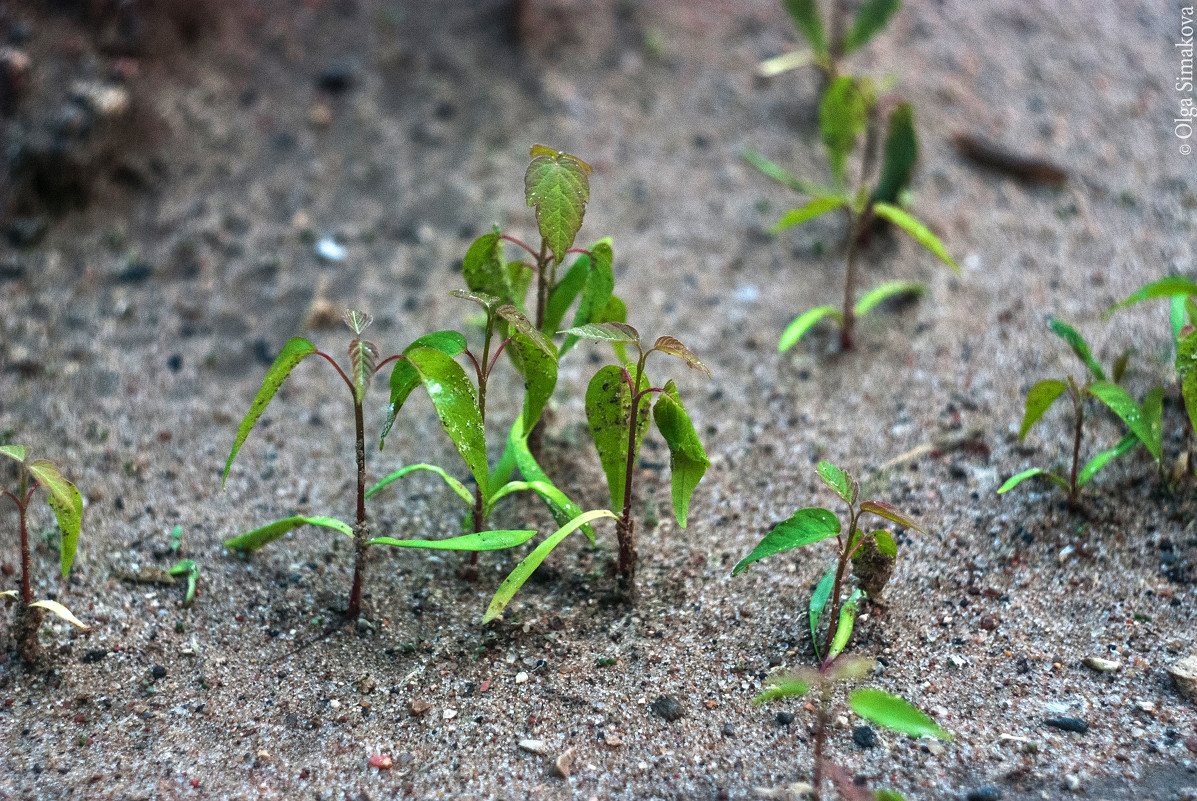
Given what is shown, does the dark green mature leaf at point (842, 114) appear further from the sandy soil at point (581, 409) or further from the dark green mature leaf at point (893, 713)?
the dark green mature leaf at point (893, 713)

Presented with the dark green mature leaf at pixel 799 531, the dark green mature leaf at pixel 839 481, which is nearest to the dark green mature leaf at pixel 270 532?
the dark green mature leaf at pixel 799 531

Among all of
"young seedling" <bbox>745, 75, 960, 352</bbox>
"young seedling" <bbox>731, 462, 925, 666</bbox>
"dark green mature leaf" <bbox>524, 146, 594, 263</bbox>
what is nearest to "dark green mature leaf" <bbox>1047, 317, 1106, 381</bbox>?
"young seedling" <bbox>745, 75, 960, 352</bbox>

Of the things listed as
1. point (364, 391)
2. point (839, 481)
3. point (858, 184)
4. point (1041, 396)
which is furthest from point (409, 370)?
point (858, 184)

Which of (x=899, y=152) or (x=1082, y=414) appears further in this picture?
(x=899, y=152)

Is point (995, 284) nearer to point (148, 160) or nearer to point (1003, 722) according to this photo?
point (1003, 722)

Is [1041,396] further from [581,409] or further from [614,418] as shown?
[581,409]

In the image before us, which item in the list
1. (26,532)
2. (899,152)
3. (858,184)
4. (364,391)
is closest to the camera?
(364,391)

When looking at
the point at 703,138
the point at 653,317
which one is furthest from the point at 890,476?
the point at 703,138
